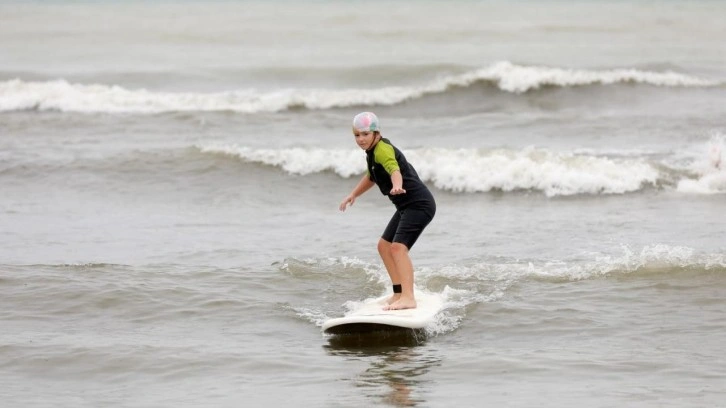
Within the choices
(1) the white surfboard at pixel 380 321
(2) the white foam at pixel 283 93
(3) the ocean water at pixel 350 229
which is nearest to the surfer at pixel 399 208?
(1) the white surfboard at pixel 380 321

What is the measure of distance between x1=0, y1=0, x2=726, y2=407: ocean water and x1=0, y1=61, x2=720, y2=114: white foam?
87mm

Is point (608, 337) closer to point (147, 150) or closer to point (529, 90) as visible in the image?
point (147, 150)

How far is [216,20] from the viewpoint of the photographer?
47.2 metres

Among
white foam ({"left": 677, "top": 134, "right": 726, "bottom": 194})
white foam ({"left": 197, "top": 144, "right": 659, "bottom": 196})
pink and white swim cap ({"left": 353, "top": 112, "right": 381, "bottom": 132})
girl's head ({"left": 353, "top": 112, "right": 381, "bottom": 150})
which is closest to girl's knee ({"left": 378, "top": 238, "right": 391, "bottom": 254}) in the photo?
girl's head ({"left": 353, "top": 112, "right": 381, "bottom": 150})

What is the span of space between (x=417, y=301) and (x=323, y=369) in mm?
1639

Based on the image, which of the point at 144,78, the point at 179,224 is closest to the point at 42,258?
the point at 179,224

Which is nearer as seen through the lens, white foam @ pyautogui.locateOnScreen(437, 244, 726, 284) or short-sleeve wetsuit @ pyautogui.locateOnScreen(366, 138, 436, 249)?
short-sleeve wetsuit @ pyautogui.locateOnScreen(366, 138, 436, 249)

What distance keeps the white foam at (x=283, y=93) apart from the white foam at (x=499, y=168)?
6190 millimetres

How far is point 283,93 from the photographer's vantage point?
83.7 feet

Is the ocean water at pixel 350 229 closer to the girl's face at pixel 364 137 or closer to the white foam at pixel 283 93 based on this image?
the white foam at pixel 283 93

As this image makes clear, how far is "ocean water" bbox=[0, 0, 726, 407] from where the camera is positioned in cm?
761

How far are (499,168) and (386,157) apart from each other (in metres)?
7.95

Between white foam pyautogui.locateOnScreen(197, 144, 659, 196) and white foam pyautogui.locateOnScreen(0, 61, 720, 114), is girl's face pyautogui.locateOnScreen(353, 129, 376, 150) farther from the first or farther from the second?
white foam pyautogui.locateOnScreen(0, 61, 720, 114)

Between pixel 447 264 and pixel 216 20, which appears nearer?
pixel 447 264
